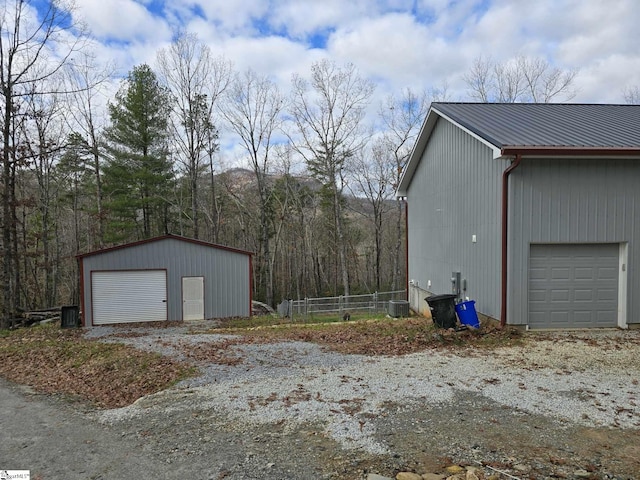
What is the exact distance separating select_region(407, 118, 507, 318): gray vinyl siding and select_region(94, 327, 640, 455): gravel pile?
85.2 inches

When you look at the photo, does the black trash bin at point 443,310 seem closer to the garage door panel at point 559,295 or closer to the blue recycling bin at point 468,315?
the blue recycling bin at point 468,315

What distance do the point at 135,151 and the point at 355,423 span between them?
24496 millimetres

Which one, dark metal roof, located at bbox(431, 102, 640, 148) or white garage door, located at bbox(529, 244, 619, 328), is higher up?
dark metal roof, located at bbox(431, 102, 640, 148)

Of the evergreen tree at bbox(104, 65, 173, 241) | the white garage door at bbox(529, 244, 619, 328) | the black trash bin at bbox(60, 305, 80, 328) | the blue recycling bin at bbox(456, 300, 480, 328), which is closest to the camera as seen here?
the white garage door at bbox(529, 244, 619, 328)

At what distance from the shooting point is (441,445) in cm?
365

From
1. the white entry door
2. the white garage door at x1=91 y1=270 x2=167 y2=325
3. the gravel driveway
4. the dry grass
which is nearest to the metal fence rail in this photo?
the white entry door

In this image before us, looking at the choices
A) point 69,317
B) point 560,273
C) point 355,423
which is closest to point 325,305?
point 69,317

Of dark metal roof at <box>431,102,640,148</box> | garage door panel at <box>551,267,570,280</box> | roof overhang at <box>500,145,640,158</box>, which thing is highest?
dark metal roof at <box>431,102,640,148</box>

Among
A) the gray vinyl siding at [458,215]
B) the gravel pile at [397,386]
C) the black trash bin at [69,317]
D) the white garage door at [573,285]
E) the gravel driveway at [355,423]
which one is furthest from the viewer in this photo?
the black trash bin at [69,317]

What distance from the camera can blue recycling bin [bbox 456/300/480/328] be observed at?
848 centimetres

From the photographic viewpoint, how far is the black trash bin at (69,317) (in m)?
13.9

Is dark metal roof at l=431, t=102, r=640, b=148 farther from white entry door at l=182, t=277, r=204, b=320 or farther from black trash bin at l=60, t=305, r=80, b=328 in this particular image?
black trash bin at l=60, t=305, r=80, b=328

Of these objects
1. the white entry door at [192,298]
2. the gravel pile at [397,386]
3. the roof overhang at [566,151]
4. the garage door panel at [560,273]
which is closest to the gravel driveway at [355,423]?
the gravel pile at [397,386]

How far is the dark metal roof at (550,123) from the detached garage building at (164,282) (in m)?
9.95
